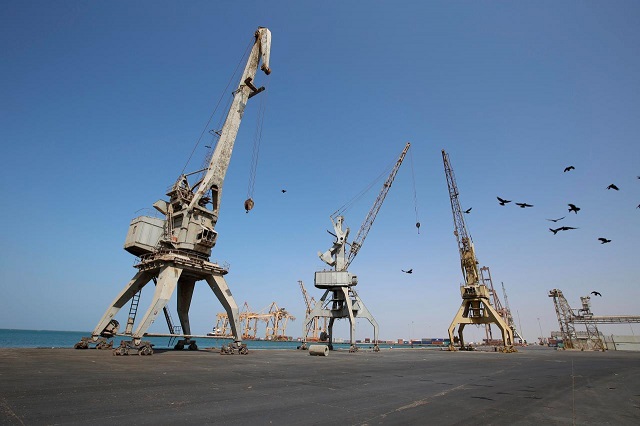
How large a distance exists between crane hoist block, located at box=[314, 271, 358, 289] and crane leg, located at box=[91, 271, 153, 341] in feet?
93.5

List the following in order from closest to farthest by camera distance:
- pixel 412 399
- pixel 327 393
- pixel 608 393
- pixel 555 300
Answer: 1. pixel 412 399
2. pixel 327 393
3. pixel 608 393
4. pixel 555 300

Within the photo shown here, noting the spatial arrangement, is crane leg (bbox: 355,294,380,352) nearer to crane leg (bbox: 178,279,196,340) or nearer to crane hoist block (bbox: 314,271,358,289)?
crane hoist block (bbox: 314,271,358,289)

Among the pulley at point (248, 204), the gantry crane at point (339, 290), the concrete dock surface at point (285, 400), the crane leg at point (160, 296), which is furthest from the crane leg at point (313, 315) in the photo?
the concrete dock surface at point (285, 400)

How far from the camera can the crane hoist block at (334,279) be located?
54906 millimetres

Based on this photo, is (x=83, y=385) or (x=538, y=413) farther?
(x=83, y=385)

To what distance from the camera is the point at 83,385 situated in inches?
477

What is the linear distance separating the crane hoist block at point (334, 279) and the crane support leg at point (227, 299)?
72.9 ft

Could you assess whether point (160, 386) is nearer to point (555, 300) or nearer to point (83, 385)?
point (83, 385)

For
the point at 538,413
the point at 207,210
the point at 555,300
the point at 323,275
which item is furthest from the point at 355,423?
the point at 555,300

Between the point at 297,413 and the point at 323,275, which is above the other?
the point at 323,275

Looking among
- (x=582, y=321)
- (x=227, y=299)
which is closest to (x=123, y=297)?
(x=227, y=299)

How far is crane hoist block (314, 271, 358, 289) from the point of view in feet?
180

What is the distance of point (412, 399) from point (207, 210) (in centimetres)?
3200

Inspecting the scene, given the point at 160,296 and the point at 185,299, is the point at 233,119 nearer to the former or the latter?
the point at 160,296
